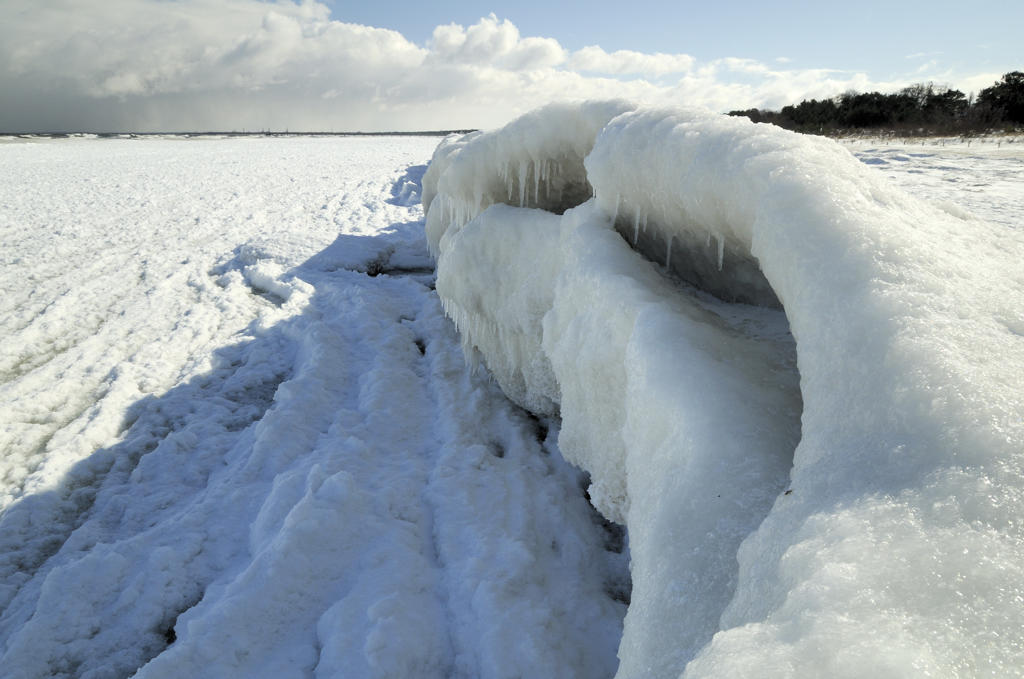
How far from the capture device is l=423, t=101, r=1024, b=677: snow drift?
2.92 feet

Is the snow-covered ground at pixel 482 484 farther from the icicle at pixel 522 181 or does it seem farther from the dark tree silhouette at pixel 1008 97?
the dark tree silhouette at pixel 1008 97

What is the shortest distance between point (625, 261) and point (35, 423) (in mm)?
3982

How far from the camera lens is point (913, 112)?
21688mm

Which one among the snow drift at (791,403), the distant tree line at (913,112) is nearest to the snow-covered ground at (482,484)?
the snow drift at (791,403)

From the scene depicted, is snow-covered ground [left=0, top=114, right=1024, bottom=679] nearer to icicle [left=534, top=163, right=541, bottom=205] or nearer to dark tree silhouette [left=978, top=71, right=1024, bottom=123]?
icicle [left=534, top=163, right=541, bottom=205]

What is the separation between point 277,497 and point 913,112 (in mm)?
27760

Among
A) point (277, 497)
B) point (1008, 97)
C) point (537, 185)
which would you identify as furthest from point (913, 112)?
point (277, 497)

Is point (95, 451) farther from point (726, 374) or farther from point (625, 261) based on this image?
point (726, 374)

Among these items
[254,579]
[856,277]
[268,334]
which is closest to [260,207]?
[268,334]

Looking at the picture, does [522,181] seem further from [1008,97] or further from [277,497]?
[1008,97]

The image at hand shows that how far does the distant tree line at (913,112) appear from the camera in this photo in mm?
16828

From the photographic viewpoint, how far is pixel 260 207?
9.77 m

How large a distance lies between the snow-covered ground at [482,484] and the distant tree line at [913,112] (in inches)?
615

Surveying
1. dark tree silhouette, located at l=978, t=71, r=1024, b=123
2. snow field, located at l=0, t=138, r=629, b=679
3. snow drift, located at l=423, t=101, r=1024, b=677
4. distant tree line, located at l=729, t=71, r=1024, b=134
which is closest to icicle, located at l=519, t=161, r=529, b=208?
snow drift, located at l=423, t=101, r=1024, b=677
